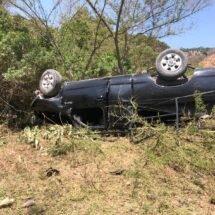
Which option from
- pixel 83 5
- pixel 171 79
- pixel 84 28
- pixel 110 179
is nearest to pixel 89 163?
pixel 110 179

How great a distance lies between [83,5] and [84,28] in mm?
1180

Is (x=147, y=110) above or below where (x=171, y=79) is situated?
below

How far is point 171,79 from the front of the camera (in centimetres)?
699

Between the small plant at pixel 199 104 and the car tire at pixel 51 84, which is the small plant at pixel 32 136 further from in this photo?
the small plant at pixel 199 104

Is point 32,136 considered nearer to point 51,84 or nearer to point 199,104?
point 51,84

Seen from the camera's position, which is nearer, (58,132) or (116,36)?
(58,132)

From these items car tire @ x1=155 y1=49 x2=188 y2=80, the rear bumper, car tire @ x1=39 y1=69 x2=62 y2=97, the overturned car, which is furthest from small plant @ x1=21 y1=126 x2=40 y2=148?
A: car tire @ x1=155 y1=49 x2=188 y2=80

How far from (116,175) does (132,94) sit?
178 cm

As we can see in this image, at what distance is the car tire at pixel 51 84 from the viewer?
8078 mm

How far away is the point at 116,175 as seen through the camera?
19.1 ft

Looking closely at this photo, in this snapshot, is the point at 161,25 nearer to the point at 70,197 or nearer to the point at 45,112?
the point at 45,112

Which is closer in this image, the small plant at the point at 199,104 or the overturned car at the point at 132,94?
the small plant at the point at 199,104

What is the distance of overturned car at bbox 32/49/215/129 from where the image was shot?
272 inches

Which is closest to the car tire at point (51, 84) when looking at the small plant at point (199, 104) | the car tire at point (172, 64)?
the car tire at point (172, 64)
